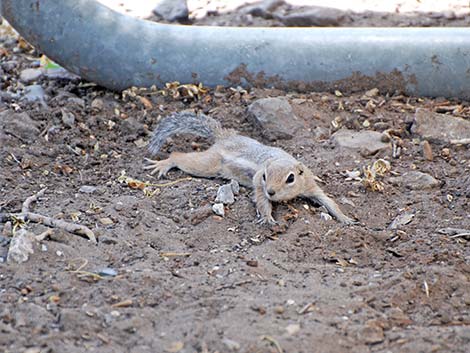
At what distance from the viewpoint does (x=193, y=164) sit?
6270mm

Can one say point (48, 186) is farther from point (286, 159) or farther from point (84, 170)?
point (286, 159)

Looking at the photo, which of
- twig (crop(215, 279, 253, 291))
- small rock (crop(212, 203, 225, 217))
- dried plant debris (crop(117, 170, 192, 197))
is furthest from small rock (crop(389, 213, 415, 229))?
dried plant debris (crop(117, 170, 192, 197))

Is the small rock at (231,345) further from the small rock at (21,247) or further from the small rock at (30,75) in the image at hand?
the small rock at (30,75)

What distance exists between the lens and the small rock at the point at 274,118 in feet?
21.4

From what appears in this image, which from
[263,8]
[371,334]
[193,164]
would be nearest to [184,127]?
[193,164]

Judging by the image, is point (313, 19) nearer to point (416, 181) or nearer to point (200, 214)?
point (416, 181)

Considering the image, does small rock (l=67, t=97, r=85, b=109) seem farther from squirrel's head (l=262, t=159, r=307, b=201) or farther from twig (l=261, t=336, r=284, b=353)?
twig (l=261, t=336, r=284, b=353)

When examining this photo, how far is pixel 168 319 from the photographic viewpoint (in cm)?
405

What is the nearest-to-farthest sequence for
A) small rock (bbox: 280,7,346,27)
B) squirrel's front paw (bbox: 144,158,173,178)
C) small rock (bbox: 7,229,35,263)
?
small rock (bbox: 7,229,35,263)
squirrel's front paw (bbox: 144,158,173,178)
small rock (bbox: 280,7,346,27)

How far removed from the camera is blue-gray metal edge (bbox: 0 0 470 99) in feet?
22.3

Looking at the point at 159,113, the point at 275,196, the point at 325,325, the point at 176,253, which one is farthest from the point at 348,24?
the point at 325,325

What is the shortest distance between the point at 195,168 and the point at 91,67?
140cm

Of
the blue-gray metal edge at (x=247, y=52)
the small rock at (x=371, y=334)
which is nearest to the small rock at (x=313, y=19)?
the blue-gray metal edge at (x=247, y=52)

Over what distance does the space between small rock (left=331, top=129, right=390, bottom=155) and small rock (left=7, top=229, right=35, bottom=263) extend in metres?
2.47
